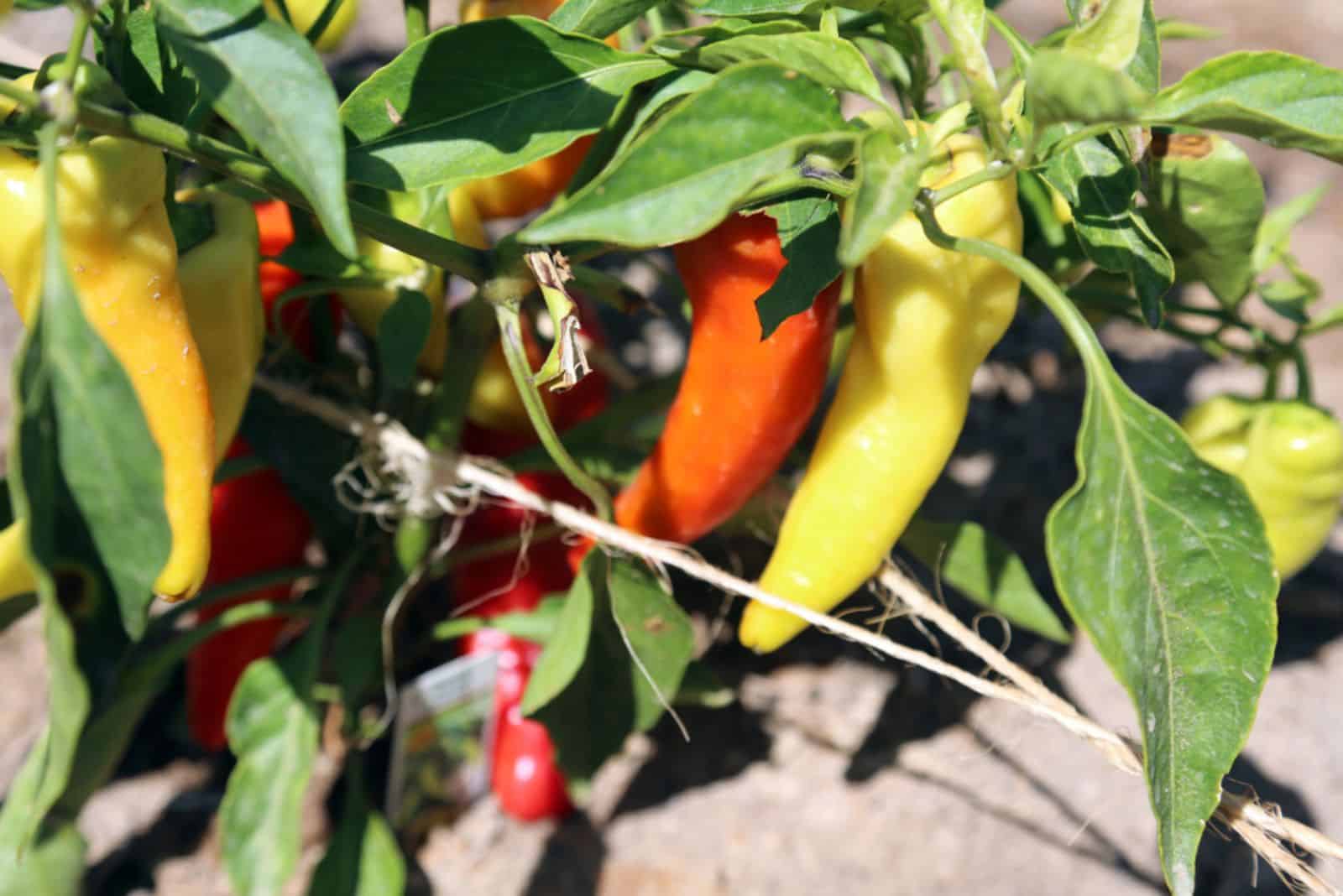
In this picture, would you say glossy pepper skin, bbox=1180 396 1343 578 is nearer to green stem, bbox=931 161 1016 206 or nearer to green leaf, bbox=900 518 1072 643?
green leaf, bbox=900 518 1072 643

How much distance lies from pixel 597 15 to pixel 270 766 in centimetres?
60

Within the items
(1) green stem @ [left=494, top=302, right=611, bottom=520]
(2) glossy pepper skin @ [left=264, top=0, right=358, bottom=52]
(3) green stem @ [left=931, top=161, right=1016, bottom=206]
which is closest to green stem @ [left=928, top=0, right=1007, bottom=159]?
(3) green stem @ [left=931, top=161, right=1016, bottom=206]

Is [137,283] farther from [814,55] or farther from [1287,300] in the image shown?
[1287,300]

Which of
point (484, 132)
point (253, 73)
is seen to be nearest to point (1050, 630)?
point (484, 132)

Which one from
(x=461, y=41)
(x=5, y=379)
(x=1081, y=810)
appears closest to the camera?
(x=461, y=41)

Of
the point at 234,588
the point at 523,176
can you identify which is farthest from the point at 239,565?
the point at 523,176

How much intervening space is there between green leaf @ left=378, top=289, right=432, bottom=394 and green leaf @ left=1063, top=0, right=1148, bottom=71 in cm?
40

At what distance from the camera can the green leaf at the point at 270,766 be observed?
0.83m

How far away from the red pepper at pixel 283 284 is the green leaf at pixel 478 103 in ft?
1.17

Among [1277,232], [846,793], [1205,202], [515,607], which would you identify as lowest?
[846,793]

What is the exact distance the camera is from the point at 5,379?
1235 millimetres

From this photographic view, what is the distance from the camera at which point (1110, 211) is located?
578 mm

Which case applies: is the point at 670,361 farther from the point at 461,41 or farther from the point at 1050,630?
the point at 461,41

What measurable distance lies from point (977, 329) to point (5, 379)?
108 centimetres
